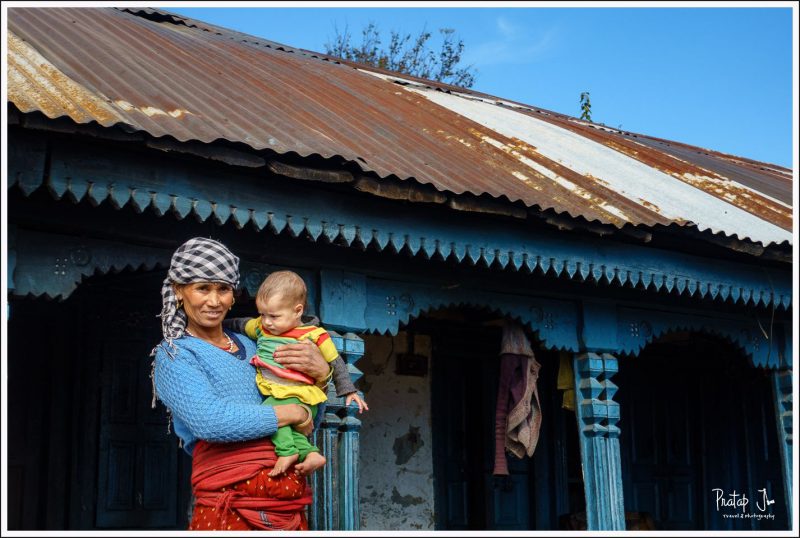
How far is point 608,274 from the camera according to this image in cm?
768

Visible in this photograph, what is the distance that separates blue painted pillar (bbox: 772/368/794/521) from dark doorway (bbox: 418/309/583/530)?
2055 mm

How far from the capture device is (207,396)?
421 centimetres

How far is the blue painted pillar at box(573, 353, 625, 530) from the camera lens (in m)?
7.93

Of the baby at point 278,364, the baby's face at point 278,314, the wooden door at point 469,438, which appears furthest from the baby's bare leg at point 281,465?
the wooden door at point 469,438

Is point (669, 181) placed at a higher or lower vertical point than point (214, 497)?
higher

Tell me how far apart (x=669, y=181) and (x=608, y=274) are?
2.35m

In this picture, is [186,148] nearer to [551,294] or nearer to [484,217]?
[484,217]

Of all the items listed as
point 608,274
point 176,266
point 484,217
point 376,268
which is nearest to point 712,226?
point 608,274

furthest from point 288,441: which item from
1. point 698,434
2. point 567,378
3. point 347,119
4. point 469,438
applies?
point 698,434

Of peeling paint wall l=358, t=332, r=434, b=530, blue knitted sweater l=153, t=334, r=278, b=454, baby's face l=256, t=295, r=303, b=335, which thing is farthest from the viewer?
peeling paint wall l=358, t=332, r=434, b=530

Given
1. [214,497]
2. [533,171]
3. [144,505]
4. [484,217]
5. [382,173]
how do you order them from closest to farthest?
[214,497] < [382,173] < [484,217] < [144,505] < [533,171]

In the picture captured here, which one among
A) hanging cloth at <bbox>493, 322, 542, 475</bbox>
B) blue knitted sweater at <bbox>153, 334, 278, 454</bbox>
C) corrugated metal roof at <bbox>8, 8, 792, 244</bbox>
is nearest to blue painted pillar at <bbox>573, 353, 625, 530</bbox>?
hanging cloth at <bbox>493, 322, 542, 475</bbox>

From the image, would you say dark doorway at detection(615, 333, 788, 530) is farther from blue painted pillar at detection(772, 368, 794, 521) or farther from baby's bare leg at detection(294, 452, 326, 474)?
baby's bare leg at detection(294, 452, 326, 474)

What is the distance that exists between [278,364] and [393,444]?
15.9 feet
